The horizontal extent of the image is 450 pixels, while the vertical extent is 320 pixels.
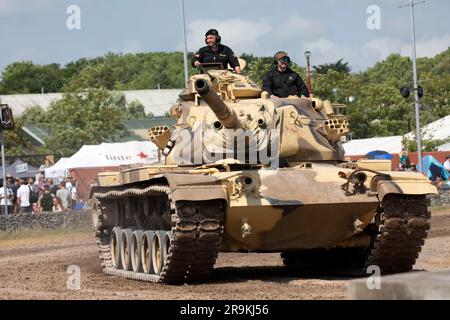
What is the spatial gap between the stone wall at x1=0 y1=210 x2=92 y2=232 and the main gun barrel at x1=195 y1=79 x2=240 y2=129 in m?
16.8

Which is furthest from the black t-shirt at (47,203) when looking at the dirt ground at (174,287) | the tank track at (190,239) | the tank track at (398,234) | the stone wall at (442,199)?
the tank track at (190,239)

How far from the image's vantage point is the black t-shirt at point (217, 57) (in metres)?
20.4

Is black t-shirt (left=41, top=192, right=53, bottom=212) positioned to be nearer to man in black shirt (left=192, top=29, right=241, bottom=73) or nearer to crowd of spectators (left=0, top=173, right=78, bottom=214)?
crowd of spectators (left=0, top=173, right=78, bottom=214)

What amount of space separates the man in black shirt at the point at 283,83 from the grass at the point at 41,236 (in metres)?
12.9

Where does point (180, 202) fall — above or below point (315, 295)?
above

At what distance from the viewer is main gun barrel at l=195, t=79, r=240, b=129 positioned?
1612 centimetres

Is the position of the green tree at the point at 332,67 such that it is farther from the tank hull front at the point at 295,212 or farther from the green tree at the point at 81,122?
the tank hull front at the point at 295,212

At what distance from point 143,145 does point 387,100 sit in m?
26.6

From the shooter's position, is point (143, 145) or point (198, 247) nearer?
point (198, 247)

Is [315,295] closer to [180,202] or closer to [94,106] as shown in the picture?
[180,202]

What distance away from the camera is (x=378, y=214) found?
56.7ft

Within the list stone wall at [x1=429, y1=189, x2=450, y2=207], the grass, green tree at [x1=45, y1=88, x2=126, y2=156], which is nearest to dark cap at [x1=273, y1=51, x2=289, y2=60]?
the grass
